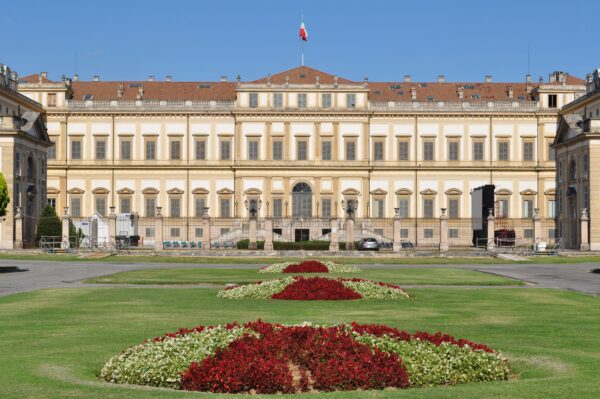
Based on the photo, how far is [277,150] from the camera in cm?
8331

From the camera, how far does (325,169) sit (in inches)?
3265

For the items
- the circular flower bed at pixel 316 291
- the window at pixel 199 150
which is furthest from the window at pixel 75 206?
the circular flower bed at pixel 316 291

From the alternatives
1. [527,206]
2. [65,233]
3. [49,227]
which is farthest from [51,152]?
[527,206]

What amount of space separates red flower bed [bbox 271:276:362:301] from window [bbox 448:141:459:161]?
6192cm

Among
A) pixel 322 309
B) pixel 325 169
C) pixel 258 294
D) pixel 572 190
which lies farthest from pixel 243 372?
pixel 325 169

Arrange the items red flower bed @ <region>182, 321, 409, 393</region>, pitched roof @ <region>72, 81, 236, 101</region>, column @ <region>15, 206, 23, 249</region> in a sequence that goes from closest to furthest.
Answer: red flower bed @ <region>182, 321, 409, 393</region>
column @ <region>15, 206, 23, 249</region>
pitched roof @ <region>72, 81, 236, 101</region>

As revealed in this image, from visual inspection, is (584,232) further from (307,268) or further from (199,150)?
(199,150)

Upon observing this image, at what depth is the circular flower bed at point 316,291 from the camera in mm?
23234

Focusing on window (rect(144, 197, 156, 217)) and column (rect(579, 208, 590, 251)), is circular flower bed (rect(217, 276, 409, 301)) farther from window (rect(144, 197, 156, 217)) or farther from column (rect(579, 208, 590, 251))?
window (rect(144, 197, 156, 217))

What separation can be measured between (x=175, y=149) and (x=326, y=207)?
48.3 ft

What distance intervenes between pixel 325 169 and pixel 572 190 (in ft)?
71.7

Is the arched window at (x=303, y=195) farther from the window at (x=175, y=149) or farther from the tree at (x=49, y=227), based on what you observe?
the tree at (x=49, y=227)

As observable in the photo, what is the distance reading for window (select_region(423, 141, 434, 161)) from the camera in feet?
276

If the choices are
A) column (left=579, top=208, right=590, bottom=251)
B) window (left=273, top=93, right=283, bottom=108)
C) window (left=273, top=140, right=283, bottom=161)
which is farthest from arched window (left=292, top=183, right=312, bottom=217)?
column (left=579, top=208, right=590, bottom=251)
